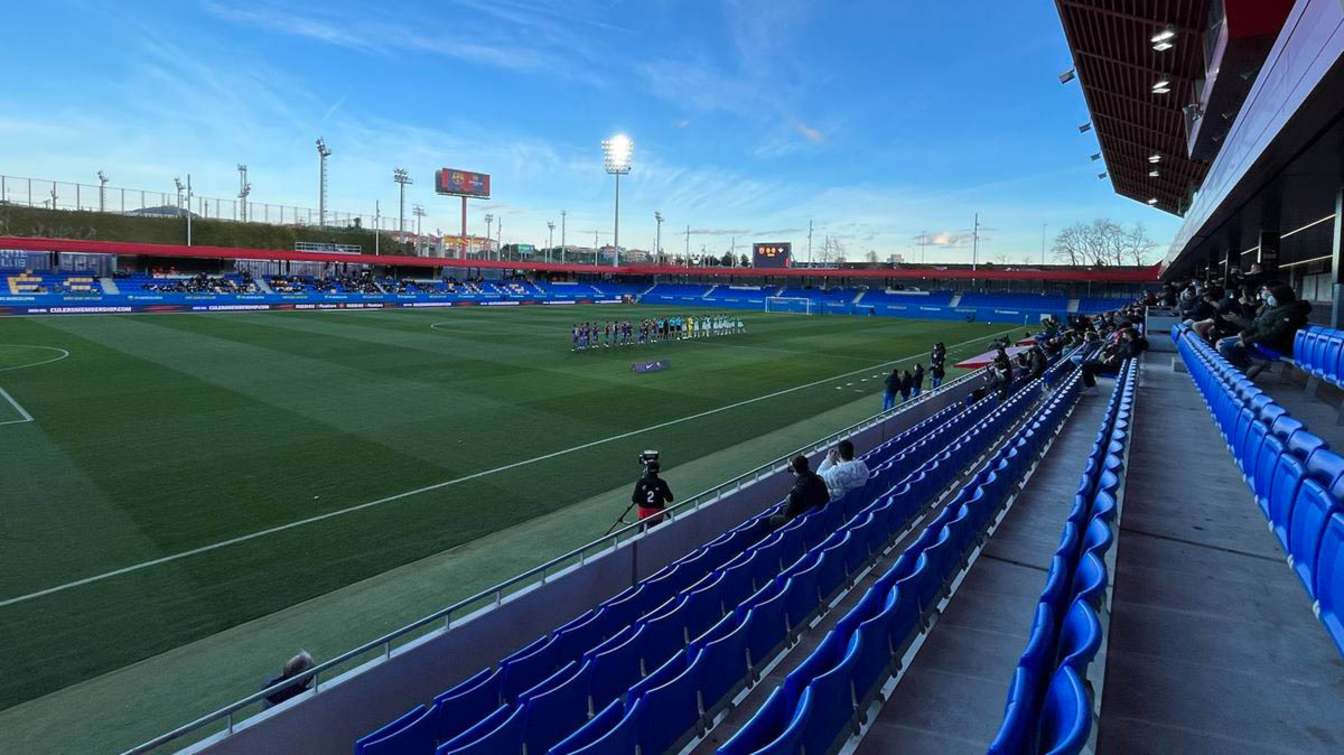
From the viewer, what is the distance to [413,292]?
73.3m

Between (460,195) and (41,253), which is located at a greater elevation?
(460,195)

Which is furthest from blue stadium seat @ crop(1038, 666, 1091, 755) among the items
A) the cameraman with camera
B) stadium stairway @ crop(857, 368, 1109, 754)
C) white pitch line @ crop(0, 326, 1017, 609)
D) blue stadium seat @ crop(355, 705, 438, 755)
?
white pitch line @ crop(0, 326, 1017, 609)

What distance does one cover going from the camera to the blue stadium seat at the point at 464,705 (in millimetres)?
4742

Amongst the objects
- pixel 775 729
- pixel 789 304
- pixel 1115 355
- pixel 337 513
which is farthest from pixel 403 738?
pixel 789 304

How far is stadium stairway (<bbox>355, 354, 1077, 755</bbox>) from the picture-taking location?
4238 millimetres

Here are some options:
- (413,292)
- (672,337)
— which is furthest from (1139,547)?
(413,292)

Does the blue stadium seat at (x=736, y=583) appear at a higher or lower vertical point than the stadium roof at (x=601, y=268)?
lower

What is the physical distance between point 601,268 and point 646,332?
60602 millimetres

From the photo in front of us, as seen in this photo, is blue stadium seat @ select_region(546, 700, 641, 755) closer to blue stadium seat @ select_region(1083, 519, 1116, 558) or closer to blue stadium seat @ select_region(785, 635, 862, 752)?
blue stadium seat @ select_region(785, 635, 862, 752)

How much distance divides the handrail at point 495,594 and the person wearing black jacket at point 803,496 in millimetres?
982

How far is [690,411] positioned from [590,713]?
14.9m

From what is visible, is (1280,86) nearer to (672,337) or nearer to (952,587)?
(952,587)

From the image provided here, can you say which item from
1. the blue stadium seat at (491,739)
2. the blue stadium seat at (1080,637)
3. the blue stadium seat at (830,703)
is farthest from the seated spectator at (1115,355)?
the blue stadium seat at (491,739)

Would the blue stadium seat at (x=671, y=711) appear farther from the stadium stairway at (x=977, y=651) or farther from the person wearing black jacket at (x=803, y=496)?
the person wearing black jacket at (x=803, y=496)
